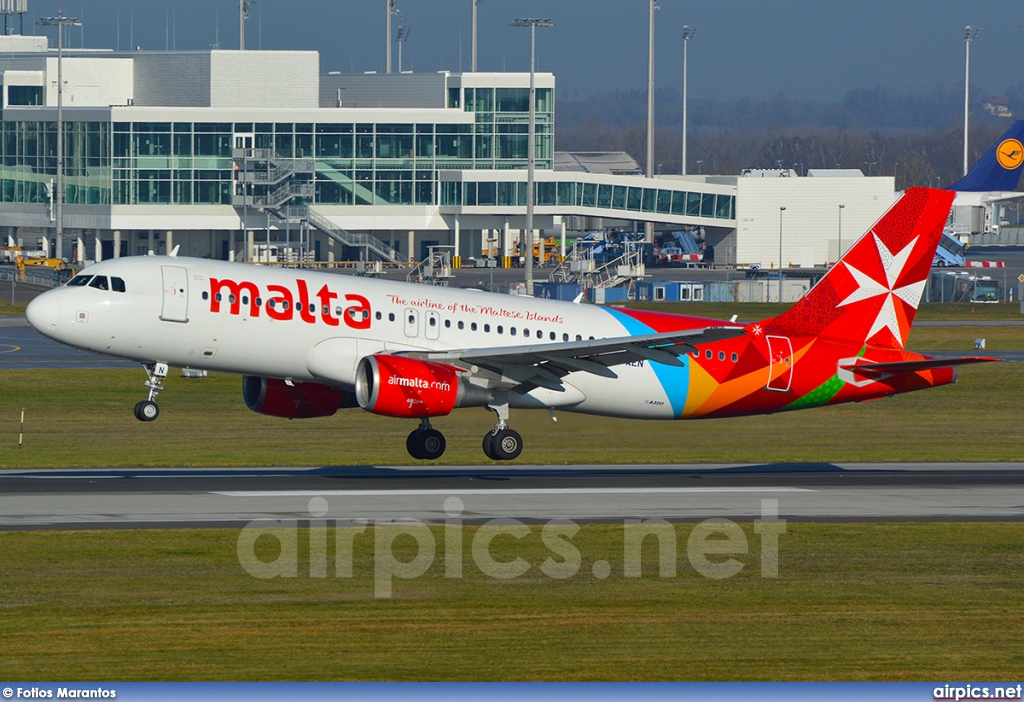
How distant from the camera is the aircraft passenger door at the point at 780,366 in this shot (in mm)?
43656

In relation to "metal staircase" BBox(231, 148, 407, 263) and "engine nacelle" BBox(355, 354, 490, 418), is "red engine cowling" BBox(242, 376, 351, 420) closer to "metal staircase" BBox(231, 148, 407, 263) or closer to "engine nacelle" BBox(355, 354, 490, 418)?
"engine nacelle" BBox(355, 354, 490, 418)

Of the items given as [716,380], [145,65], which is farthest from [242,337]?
[145,65]

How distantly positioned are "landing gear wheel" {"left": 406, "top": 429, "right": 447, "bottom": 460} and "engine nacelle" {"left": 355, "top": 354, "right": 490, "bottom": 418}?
111 inches

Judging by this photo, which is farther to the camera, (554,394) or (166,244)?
(166,244)

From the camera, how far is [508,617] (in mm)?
25406

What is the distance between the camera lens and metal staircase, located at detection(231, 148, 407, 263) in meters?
161

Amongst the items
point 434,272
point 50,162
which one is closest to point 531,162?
point 434,272

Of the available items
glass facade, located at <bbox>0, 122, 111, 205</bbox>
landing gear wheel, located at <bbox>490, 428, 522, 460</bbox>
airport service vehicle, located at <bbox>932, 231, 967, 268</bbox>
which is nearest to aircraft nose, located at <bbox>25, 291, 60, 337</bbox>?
landing gear wheel, located at <bbox>490, 428, 522, 460</bbox>

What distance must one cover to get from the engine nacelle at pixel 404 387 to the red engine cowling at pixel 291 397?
2.48 meters

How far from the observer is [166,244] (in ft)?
538

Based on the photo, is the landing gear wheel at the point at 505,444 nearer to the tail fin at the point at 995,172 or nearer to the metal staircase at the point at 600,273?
the tail fin at the point at 995,172

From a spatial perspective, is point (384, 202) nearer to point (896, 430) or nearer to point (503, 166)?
point (503, 166)

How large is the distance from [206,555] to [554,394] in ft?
48.0

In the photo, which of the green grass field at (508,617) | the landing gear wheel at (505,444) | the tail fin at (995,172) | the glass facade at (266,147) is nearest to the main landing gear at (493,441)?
the landing gear wheel at (505,444)
